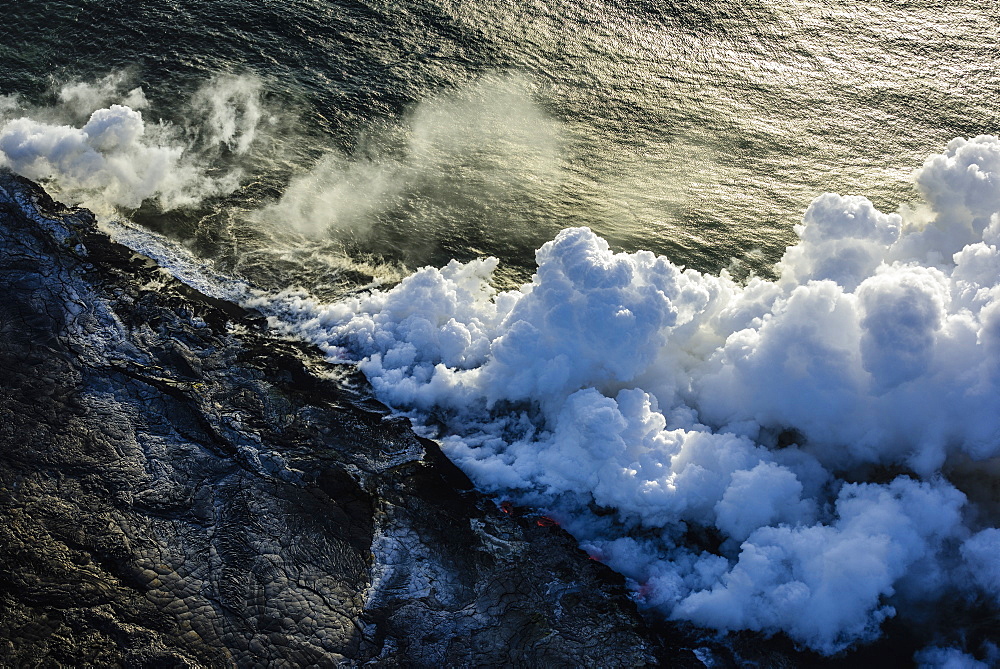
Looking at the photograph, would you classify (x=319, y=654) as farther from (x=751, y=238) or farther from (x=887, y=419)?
(x=751, y=238)

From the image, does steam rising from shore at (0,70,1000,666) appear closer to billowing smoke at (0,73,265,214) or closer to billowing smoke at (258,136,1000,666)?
billowing smoke at (258,136,1000,666)

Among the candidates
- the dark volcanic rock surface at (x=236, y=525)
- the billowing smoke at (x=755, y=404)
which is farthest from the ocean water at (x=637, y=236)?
the dark volcanic rock surface at (x=236, y=525)

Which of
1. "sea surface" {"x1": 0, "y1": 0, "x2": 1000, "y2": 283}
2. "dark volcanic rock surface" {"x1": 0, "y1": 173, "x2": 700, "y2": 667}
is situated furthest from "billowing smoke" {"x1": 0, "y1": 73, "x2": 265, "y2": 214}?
"dark volcanic rock surface" {"x1": 0, "y1": 173, "x2": 700, "y2": 667}

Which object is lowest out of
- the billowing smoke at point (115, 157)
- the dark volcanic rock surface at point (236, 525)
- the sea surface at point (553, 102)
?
the dark volcanic rock surface at point (236, 525)

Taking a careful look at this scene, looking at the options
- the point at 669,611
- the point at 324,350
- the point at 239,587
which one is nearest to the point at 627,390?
the point at 669,611

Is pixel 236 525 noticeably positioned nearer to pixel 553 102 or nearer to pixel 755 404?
pixel 755 404

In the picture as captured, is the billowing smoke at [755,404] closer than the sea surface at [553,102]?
Yes

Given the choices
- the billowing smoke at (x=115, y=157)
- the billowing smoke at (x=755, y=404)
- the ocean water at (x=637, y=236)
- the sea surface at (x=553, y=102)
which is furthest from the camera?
the sea surface at (x=553, y=102)

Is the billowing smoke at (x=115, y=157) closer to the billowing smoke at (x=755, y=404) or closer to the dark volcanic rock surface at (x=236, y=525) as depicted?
the dark volcanic rock surface at (x=236, y=525)
